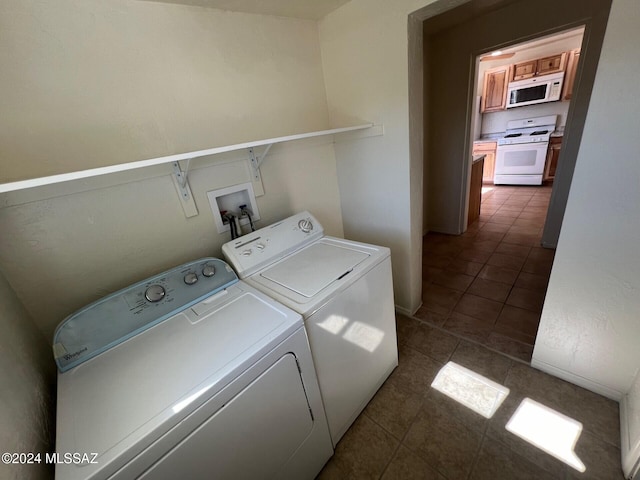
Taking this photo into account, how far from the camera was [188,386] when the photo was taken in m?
0.74

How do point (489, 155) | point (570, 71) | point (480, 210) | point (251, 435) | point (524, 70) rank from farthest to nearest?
point (489, 155) → point (524, 70) → point (570, 71) → point (480, 210) → point (251, 435)

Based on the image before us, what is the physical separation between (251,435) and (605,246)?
1609 millimetres

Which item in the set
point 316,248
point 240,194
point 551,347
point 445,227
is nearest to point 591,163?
point 551,347

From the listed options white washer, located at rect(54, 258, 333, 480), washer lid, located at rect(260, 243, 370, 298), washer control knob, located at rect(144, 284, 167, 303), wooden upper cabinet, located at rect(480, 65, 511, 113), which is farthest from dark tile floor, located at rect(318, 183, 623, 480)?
wooden upper cabinet, located at rect(480, 65, 511, 113)

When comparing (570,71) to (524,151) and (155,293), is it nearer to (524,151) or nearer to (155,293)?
(524,151)

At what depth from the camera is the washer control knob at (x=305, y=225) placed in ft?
5.15

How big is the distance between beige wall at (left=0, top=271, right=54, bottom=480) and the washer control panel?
9 cm

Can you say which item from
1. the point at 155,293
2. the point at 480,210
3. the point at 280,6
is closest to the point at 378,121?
the point at 280,6

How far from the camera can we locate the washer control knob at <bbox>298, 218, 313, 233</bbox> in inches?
61.8

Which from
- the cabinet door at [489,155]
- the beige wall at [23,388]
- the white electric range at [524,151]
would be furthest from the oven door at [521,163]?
the beige wall at [23,388]

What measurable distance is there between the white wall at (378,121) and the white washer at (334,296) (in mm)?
533

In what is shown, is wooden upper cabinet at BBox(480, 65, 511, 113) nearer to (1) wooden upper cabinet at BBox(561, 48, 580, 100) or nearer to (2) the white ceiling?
(1) wooden upper cabinet at BBox(561, 48, 580, 100)

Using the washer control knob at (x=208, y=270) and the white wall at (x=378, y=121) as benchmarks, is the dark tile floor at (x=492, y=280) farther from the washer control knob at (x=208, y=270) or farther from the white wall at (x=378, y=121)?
the washer control knob at (x=208, y=270)

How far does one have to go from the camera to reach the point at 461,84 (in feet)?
8.98
